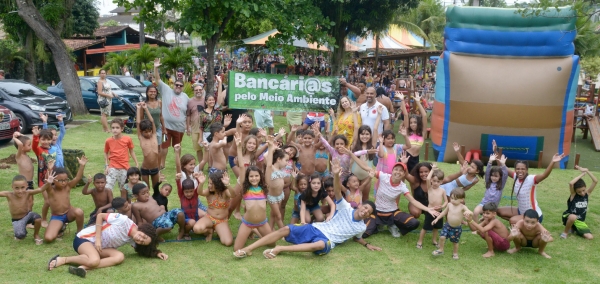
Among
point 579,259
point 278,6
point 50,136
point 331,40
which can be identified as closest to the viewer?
point 579,259

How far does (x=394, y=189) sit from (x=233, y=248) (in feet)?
6.98

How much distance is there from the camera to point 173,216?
6590 millimetres

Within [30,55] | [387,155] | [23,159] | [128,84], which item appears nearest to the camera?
[23,159]

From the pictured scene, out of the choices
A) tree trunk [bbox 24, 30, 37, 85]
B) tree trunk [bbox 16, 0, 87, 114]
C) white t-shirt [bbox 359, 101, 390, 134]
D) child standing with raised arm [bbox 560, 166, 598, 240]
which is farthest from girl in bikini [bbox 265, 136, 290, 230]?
tree trunk [bbox 24, 30, 37, 85]

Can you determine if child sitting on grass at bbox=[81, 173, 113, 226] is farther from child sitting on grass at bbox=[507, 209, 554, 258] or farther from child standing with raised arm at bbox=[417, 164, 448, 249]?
child sitting on grass at bbox=[507, 209, 554, 258]

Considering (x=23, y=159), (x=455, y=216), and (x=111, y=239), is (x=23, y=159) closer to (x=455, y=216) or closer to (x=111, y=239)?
(x=111, y=239)

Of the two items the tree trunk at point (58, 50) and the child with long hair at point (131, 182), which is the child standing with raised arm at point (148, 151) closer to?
the child with long hair at point (131, 182)

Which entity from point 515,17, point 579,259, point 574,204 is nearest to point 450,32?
point 515,17

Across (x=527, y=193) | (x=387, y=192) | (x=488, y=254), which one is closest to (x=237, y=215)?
(x=387, y=192)

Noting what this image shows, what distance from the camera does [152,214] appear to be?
659cm

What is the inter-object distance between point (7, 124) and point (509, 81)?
10603mm

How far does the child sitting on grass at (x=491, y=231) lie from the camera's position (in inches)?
251

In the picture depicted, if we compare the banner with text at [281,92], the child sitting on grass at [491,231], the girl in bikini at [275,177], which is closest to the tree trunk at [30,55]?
the banner with text at [281,92]

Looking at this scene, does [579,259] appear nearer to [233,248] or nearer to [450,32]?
Result: [233,248]
